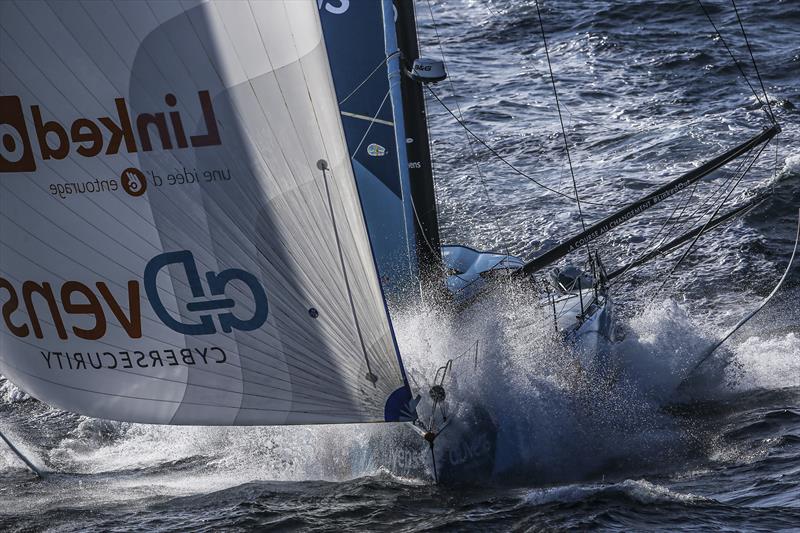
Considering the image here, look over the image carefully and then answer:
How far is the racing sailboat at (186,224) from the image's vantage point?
6363 mm

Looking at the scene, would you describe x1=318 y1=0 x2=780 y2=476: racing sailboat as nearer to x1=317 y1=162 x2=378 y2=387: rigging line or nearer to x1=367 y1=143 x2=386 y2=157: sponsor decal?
x1=367 y1=143 x2=386 y2=157: sponsor decal

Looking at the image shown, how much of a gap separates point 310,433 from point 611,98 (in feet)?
35.0

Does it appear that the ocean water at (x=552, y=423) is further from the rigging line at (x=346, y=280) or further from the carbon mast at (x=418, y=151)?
the rigging line at (x=346, y=280)

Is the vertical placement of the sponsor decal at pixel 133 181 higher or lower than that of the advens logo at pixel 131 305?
higher

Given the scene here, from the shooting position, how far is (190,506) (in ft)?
26.4

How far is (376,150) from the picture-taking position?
A: 11289mm

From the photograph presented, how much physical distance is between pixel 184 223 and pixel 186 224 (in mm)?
15

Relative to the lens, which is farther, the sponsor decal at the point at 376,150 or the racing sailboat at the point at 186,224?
the sponsor decal at the point at 376,150

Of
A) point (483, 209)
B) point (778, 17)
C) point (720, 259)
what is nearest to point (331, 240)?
point (720, 259)

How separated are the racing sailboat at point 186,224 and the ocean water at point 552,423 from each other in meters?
A: 1.18

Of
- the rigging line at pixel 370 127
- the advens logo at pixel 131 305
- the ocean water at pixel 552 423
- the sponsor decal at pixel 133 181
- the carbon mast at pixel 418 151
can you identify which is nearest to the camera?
the sponsor decal at pixel 133 181

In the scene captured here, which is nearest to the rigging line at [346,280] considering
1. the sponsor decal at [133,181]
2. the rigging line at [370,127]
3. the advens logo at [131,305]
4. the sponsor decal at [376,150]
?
the advens logo at [131,305]

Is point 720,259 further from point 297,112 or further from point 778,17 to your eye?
point 778,17

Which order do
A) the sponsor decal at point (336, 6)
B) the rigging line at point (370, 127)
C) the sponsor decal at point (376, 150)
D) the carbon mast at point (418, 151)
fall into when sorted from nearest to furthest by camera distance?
the carbon mast at point (418, 151) → the sponsor decal at point (336, 6) → the rigging line at point (370, 127) → the sponsor decal at point (376, 150)
